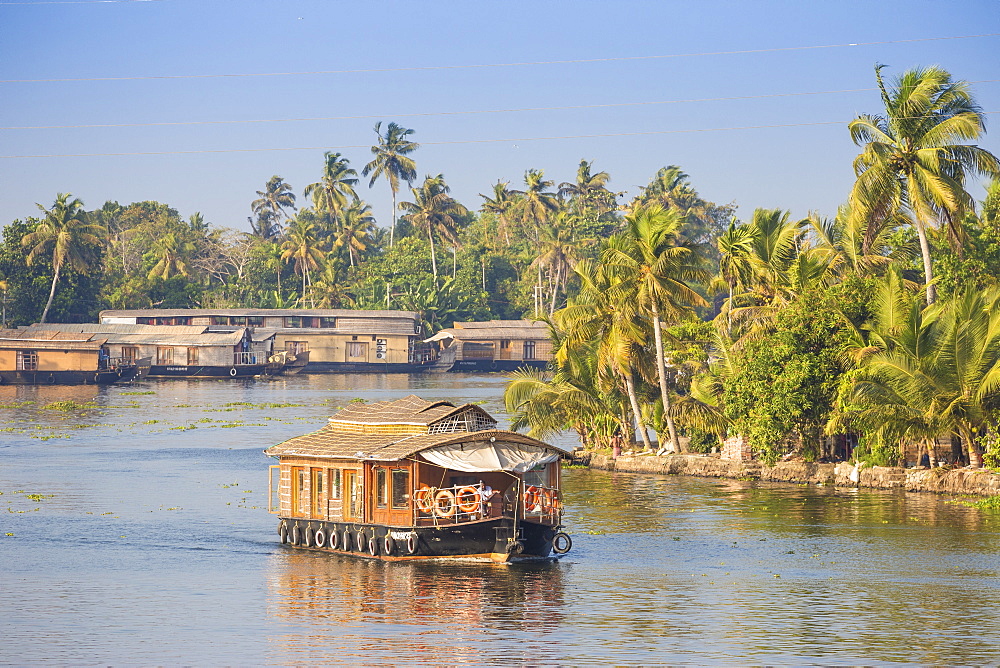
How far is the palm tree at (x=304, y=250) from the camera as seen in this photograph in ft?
433

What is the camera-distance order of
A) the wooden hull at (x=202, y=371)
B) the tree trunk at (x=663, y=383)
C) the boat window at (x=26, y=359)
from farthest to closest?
1. the wooden hull at (x=202, y=371)
2. the boat window at (x=26, y=359)
3. the tree trunk at (x=663, y=383)

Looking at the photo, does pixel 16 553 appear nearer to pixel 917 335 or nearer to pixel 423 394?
pixel 917 335

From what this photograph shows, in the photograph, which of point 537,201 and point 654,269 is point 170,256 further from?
point 654,269

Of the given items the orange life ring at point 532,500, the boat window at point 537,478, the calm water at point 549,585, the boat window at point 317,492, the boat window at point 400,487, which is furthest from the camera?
the boat window at point 317,492

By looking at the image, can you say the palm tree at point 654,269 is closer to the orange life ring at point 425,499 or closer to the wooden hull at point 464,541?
the wooden hull at point 464,541

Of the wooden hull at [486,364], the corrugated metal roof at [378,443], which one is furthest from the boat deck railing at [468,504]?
the wooden hull at [486,364]

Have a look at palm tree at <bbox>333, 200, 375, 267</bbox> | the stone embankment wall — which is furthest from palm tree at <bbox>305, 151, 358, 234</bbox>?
the stone embankment wall

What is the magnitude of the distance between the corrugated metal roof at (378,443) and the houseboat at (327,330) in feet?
269

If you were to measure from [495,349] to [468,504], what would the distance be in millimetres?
87795

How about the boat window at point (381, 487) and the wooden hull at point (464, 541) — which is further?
the boat window at point (381, 487)

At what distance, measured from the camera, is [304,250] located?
431 ft

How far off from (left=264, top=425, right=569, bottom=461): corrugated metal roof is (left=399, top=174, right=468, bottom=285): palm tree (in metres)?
97.6

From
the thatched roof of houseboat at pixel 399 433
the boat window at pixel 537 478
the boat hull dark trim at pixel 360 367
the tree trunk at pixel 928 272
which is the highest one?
the tree trunk at pixel 928 272

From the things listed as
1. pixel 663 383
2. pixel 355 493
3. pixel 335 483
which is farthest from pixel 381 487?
pixel 663 383
